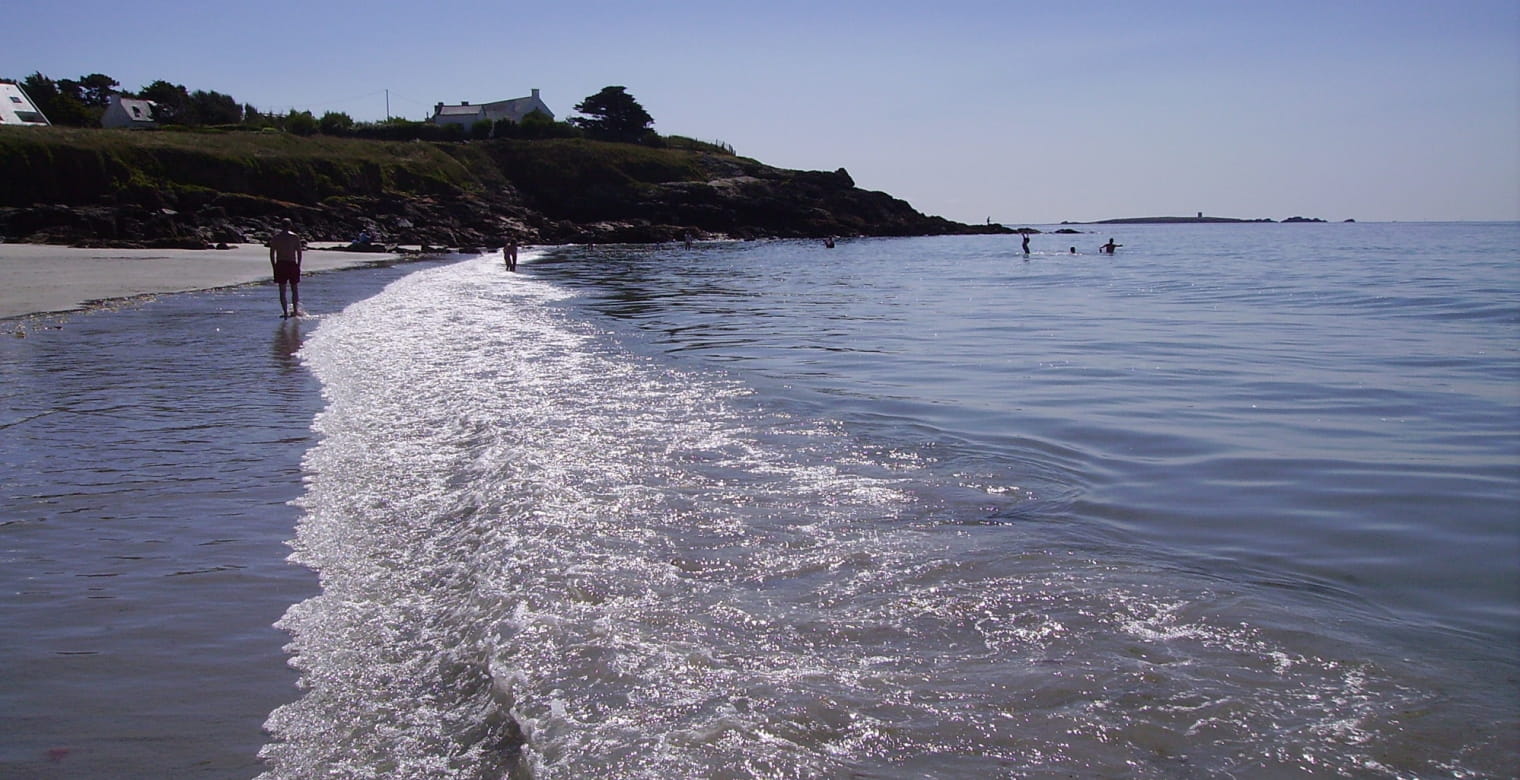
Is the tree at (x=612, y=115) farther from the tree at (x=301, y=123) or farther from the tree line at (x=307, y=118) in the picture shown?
the tree at (x=301, y=123)

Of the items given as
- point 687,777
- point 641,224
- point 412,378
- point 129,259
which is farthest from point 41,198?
point 687,777

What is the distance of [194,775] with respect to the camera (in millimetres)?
2842

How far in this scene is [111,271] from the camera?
2705 centimetres

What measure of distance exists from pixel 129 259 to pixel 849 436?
107 ft

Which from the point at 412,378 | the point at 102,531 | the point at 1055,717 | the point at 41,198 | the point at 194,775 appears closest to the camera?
the point at 194,775

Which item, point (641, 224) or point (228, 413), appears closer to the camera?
point (228, 413)

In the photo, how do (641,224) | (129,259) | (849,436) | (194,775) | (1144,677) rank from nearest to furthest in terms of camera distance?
(194,775), (1144,677), (849,436), (129,259), (641,224)

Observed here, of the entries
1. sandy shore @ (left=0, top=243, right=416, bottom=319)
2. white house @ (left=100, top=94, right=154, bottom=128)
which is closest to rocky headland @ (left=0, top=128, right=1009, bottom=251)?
sandy shore @ (left=0, top=243, right=416, bottom=319)

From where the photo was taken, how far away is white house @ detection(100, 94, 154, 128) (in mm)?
85125

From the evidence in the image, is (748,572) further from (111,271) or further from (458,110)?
(458,110)

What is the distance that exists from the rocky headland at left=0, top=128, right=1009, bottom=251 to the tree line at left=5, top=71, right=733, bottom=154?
5488 mm

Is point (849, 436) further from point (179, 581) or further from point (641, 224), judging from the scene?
point (641, 224)

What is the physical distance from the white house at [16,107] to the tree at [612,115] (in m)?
47.7

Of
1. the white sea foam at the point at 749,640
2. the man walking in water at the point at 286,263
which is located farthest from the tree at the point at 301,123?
the white sea foam at the point at 749,640
